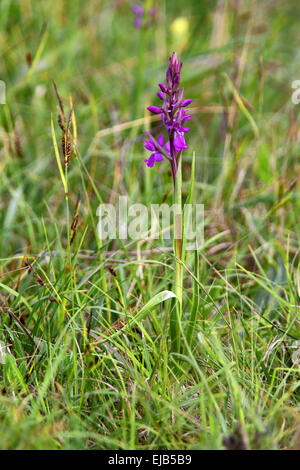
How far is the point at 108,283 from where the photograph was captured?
7.34 ft

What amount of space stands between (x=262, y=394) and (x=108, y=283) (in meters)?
0.89

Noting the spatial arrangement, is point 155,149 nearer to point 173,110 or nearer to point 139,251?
point 173,110

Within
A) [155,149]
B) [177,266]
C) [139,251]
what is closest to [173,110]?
[155,149]

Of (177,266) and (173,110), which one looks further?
(177,266)

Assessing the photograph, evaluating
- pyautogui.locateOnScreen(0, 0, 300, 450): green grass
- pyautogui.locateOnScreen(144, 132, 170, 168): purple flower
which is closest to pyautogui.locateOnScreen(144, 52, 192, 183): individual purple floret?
pyautogui.locateOnScreen(144, 132, 170, 168): purple flower

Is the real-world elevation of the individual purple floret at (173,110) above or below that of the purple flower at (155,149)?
above

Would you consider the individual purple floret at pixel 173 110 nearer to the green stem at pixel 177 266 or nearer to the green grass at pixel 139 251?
the green stem at pixel 177 266

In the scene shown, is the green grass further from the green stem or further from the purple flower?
the purple flower

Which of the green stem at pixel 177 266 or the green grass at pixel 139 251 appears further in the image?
the green stem at pixel 177 266

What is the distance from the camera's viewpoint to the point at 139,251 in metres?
2.29

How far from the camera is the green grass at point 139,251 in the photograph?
1.58m

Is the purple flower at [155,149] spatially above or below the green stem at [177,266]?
above

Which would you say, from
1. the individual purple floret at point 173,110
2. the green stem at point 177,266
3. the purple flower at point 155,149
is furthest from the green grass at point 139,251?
the individual purple floret at point 173,110
